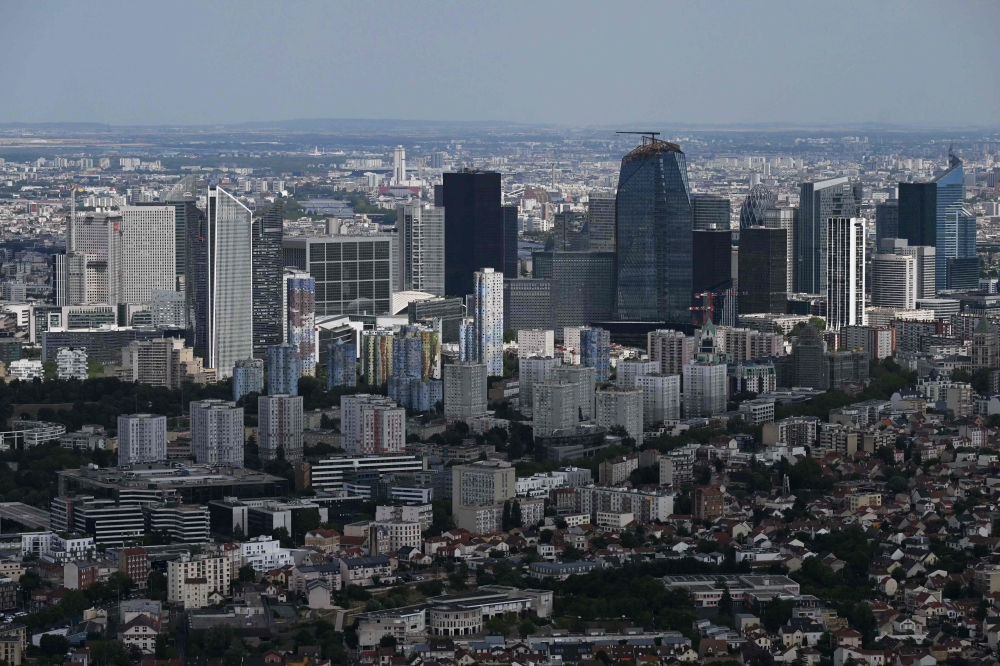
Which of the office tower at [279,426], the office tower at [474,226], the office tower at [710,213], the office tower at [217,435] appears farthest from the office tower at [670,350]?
the office tower at [474,226]

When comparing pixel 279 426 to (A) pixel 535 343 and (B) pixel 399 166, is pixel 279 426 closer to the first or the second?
(A) pixel 535 343

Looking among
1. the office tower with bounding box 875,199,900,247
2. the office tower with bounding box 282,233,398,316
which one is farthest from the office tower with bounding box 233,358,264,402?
the office tower with bounding box 875,199,900,247

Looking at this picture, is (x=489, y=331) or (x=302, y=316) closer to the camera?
(x=489, y=331)

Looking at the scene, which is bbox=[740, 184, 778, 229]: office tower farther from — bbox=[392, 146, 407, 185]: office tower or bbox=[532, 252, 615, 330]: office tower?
bbox=[392, 146, 407, 185]: office tower

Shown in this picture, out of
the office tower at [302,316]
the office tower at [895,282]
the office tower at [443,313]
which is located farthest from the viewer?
the office tower at [895,282]

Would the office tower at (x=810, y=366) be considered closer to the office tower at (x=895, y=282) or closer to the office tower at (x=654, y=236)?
the office tower at (x=654, y=236)

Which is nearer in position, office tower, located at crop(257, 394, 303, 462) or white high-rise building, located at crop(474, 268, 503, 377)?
office tower, located at crop(257, 394, 303, 462)

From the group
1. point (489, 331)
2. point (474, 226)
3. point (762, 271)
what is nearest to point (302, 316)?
point (489, 331)

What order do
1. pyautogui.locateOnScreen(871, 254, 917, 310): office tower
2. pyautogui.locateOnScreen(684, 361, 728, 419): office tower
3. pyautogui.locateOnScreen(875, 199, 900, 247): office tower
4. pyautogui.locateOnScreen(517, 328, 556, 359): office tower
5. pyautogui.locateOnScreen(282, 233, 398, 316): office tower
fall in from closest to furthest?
pyautogui.locateOnScreen(684, 361, 728, 419): office tower
pyautogui.locateOnScreen(517, 328, 556, 359): office tower
pyautogui.locateOnScreen(282, 233, 398, 316): office tower
pyautogui.locateOnScreen(871, 254, 917, 310): office tower
pyautogui.locateOnScreen(875, 199, 900, 247): office tower
